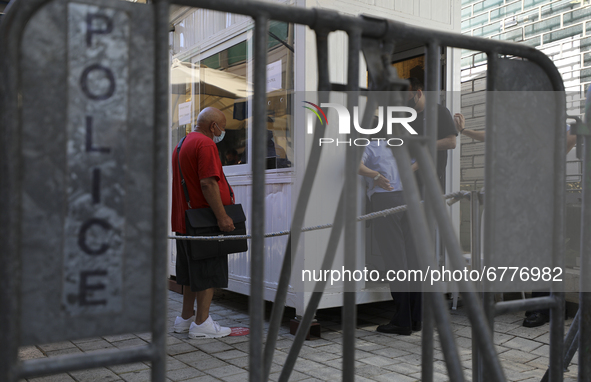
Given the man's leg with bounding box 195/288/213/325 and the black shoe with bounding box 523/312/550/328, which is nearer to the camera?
the man's leg with bounding box 195/288/213/325

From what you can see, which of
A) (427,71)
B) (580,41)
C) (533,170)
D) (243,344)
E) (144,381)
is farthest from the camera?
(580,41)

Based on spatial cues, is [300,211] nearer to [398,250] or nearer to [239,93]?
[398,250]

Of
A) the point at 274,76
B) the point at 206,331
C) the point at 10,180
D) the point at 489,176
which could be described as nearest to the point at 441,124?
the point at 274,76

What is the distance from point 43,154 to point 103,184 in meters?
0.14

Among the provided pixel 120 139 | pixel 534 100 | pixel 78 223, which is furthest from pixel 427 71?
pixel 78 223

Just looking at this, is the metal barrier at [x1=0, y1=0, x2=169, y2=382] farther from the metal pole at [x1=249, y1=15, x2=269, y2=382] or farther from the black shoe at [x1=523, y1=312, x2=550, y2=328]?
the black shoe at [x1=523, y1=312, x2=550, y2=328]

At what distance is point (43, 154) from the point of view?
1.21 meters

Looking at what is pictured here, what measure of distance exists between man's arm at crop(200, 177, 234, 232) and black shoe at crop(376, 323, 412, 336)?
1.51 metres

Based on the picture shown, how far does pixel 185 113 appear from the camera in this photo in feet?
20.5

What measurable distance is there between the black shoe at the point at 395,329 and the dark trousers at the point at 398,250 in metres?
0.03

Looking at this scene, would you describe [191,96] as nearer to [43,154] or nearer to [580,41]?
[580,41]

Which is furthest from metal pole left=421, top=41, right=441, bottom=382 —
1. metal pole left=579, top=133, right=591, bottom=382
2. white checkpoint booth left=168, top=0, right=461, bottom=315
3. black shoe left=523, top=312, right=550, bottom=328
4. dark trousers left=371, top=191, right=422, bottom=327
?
black shoe left=523, top=312, right=550, bottom=328

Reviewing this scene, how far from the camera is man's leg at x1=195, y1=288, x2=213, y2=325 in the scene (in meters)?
4.29

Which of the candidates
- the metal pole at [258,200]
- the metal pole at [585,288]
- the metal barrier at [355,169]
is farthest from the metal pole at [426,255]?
the metal pole at [585,288]
